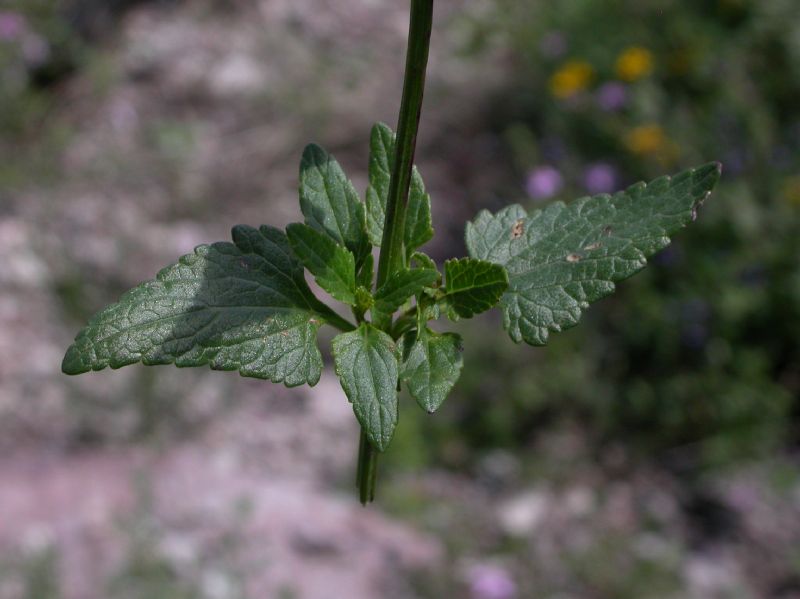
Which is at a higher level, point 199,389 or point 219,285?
point 199,389

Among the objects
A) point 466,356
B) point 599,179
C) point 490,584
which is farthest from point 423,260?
point 599,179

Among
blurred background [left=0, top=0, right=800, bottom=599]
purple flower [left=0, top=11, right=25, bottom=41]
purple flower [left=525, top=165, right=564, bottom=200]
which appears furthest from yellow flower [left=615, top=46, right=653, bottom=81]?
purple flower [left=0, top=11, right=25, bottom=41]

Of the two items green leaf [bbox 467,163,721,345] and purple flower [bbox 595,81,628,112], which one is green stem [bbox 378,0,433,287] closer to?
green leaf [bbox 467,163,721,345]

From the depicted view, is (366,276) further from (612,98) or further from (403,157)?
(612,98)

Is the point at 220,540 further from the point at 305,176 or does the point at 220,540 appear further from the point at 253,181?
the point at 305,176

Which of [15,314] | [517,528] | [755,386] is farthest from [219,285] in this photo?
[15,314]

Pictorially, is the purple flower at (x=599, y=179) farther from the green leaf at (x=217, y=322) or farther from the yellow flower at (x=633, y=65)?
the green leaf at (x=217, y=322)
